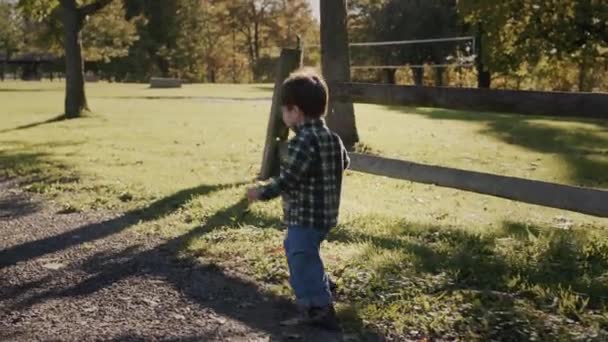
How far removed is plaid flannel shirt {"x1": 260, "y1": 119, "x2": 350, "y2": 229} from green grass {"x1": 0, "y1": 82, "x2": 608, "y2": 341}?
2.02 ft

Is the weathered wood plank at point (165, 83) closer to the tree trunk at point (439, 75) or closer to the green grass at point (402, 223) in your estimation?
the tree trunk at point (439, 75)

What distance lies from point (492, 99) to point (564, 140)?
30.7ft

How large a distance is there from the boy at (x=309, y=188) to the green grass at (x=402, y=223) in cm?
28

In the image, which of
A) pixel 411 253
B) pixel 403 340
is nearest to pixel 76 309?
pixel 403 340

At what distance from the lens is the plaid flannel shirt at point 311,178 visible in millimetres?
3457

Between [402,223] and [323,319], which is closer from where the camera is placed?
[323,319]

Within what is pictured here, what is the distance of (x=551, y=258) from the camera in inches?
181

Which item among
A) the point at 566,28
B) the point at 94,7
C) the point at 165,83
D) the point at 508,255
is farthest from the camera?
the point at 165,83

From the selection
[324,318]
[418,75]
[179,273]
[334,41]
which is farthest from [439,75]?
[324,318]

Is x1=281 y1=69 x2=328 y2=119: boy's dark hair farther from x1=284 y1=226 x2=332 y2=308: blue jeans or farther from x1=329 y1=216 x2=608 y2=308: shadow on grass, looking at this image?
x1=329 y1=216 x2=608 y2=308: shadow on grass

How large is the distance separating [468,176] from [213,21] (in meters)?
63.0

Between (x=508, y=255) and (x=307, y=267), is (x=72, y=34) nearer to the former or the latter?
(x=508, y=255)

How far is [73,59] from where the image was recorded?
700 inches

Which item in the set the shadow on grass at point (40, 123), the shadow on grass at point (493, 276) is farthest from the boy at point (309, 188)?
the shadow on grass at point (40, 123)
